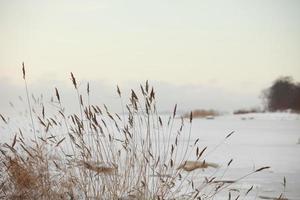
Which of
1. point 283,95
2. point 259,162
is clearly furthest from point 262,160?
point 283,95

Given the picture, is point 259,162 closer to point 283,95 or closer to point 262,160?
point 262,160

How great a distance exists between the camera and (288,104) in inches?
974

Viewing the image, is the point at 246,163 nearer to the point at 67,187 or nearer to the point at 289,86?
the point at 67,187

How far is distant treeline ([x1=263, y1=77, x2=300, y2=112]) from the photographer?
24.6 m

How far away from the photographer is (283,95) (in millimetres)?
25219

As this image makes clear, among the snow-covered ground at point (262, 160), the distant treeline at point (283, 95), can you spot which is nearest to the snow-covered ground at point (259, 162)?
the snow-covered ground at point (262, 160)

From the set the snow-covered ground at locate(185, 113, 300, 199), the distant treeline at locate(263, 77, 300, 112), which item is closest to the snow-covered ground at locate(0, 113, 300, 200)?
the snow-covered ground at locate(185, 113, 300, 199)

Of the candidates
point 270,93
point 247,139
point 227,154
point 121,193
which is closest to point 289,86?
point 270,93

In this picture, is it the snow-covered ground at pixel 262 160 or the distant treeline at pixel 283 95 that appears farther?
the distant treeline at pixel 283 95

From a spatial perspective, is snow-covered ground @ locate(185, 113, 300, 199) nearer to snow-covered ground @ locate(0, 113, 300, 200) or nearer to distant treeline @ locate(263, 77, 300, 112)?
snow-covered ground @ locate(0, 113, 300, 200)

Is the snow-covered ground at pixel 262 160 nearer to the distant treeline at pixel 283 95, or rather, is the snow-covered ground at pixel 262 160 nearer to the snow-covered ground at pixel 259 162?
the snow-covered ground at pixel 259 162

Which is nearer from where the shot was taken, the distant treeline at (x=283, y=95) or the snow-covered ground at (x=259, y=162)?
the snow-covered ground at (x=259, y=162)

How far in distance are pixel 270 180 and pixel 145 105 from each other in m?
1.77

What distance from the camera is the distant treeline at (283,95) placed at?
24602mm
